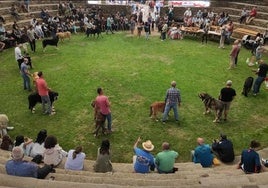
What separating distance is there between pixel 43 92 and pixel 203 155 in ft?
19.6

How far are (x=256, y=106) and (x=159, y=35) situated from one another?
44.1 ft

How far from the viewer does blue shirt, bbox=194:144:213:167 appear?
346 inches

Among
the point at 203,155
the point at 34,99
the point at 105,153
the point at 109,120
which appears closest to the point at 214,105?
the point at 203,155

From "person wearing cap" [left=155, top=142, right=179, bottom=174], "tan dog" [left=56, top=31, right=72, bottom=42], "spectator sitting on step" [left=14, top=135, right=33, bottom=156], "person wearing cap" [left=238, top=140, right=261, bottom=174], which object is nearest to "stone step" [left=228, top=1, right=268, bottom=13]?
"tan dog" [left=56, top=31, right=72, bottom=42]

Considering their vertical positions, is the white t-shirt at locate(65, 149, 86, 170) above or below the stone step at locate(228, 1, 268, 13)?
below

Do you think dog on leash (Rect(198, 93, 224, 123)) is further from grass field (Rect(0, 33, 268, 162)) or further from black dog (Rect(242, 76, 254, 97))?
black dog (Rect(242, 76, 254, 97))

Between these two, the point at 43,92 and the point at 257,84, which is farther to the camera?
the point at 257,84

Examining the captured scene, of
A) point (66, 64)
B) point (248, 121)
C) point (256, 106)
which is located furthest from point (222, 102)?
point (66, 64)

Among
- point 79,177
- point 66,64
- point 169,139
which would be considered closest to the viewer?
point 79,177

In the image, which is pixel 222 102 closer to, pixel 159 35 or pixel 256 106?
pixel 256 106

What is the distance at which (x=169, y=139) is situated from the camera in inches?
431

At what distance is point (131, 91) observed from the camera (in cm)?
1454

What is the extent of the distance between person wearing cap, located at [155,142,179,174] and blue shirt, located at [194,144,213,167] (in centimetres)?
97

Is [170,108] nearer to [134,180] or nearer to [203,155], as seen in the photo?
[203,155]
